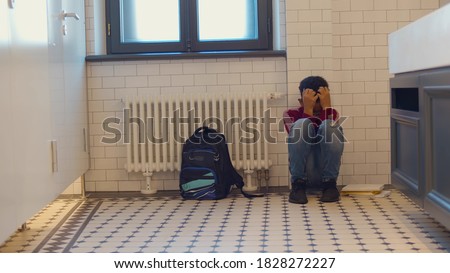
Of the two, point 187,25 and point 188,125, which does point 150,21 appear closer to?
point 187,25

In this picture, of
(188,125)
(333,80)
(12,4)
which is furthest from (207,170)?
(12,4)

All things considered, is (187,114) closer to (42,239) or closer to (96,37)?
(96,37)

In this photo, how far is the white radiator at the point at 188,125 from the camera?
4.60m

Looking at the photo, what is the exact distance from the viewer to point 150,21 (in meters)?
4.89

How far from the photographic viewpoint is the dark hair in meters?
4.36

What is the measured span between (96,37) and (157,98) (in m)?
0.59

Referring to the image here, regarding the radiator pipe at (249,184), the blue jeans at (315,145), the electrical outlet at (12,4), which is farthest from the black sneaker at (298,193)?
the electrical outlet at (12,4)

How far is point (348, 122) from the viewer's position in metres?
4.70

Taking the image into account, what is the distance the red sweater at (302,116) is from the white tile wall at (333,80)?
23 cm

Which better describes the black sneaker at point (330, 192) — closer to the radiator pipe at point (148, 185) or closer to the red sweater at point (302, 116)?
the red sweater at point (302, 116)

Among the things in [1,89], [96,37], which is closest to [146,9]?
[96,37]

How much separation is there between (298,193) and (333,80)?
32.2 inches

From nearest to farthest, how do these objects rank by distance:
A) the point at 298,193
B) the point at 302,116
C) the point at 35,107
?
1. the point at 35,107
2. the point at 298,193
3. the point at 302,116

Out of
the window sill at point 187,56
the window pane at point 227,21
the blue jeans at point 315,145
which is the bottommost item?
the blue jeans at point 315,145
